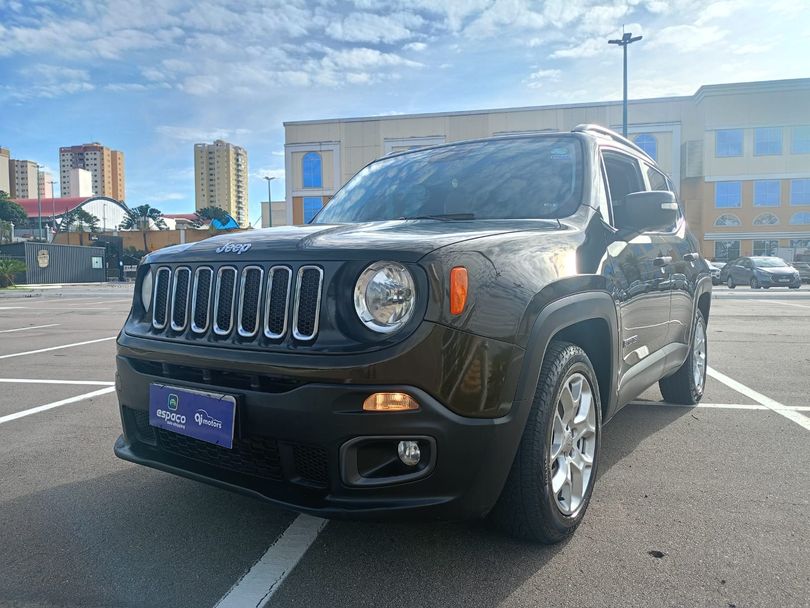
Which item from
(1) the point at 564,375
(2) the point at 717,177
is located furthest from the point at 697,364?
(2) the point at 717,177

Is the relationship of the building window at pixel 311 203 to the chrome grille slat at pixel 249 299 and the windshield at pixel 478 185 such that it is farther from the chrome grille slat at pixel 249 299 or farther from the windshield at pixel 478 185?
the chrome grille slat at pixel 249 299

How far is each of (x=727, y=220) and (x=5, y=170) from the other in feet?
443

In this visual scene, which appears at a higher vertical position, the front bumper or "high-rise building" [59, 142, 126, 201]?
"high-rise building" [59, 142, 126, 201]

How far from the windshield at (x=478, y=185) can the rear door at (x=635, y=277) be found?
0.35m

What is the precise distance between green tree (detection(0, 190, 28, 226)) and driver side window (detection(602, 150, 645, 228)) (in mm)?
105548

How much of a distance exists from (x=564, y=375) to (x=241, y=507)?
5.46 ft

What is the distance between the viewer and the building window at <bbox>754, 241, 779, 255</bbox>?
141ft

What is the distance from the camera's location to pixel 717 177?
43188mm

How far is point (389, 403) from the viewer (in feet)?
6.76

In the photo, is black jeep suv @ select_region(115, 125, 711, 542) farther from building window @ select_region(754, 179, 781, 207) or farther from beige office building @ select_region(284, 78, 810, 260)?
building window @ select_region(754, 179, 781, 207)

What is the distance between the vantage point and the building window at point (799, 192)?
140 ft

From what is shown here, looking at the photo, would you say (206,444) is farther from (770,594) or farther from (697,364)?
(697,364)

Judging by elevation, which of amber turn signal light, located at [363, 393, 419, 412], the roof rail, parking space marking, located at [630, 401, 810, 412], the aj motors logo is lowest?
parking space marking, located at [630, 401, 810, 412]

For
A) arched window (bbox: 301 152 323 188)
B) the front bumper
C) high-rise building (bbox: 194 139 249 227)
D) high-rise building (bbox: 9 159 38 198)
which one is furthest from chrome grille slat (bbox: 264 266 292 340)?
high-rise building (bbox: 9 159 38 198)
